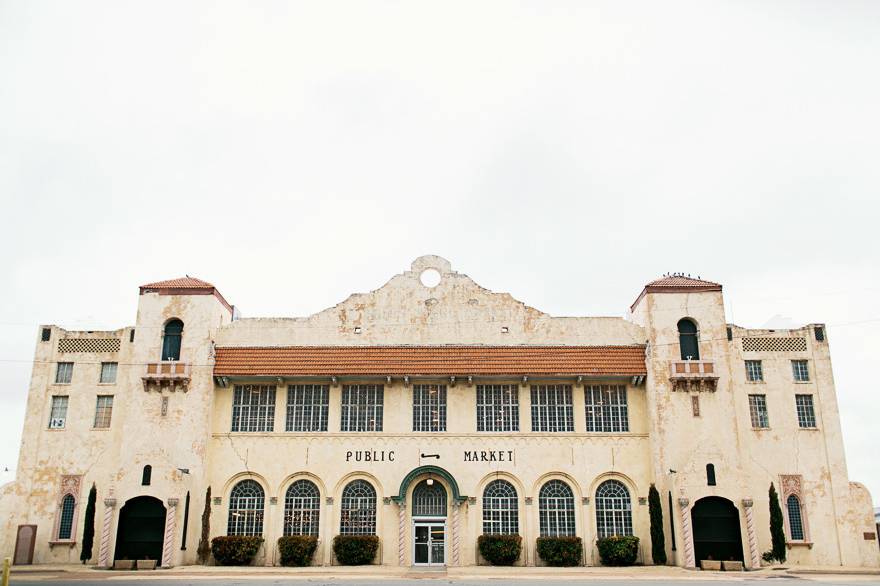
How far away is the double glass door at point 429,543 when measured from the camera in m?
35.3

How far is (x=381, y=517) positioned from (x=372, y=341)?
8.47 m

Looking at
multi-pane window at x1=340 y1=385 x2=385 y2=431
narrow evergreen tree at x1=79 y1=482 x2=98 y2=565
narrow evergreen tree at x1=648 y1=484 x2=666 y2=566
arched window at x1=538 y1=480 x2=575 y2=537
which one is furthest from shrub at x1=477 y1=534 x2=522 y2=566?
narrow evergreen tree at x1=79 y1=482 x2=98 y2=565

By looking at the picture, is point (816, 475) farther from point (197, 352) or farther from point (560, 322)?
point (197, 352)

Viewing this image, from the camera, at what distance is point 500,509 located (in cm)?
3591

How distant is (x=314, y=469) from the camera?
36.4 m

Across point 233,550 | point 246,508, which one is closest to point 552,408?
point 246,508

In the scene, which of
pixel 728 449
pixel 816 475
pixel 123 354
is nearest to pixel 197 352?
pixel 123 354

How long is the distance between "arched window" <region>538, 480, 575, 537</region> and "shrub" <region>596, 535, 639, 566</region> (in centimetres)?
179

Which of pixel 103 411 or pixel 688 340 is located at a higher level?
pixel 688 340

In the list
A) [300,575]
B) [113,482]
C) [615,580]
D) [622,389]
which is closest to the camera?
[615,580]

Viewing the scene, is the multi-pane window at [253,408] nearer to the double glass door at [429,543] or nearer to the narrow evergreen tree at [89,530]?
the narrow evergreen tree at [89,530]

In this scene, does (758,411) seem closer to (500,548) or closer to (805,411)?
(805,411)

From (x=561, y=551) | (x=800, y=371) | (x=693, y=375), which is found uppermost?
(x=800, y=371)

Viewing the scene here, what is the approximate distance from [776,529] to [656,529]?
5547 mm
